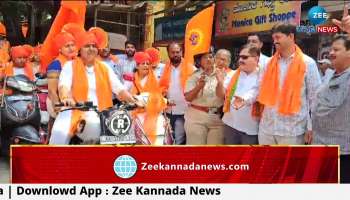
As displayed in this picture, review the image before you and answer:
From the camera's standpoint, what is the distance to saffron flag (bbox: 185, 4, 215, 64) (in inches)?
179

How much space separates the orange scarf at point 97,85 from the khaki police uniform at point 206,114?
0.69 meters

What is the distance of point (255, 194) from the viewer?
284 centimetres

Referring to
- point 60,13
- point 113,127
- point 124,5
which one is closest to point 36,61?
point 60,13

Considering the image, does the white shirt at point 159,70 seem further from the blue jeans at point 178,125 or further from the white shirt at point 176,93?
the blue jeans at point 178,125

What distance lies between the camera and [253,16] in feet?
18.1

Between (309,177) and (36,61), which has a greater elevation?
(36,61)

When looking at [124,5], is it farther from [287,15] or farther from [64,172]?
[64,172]

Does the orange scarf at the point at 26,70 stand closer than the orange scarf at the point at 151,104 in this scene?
No

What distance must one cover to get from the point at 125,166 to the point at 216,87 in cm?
145

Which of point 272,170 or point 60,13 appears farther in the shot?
point 60,13

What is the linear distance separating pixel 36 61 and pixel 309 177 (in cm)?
265

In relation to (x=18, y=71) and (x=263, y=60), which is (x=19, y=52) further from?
(x=263, y=60)

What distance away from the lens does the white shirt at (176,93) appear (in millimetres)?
4766

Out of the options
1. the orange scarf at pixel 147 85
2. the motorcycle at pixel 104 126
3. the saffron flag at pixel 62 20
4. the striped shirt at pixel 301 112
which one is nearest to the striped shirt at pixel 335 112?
the striped shirt at pixel 301 112
